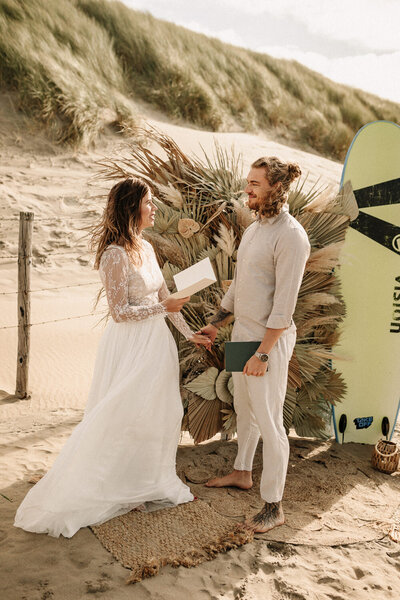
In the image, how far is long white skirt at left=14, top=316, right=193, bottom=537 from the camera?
262 centimetres

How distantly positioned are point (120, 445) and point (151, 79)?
14.1 m

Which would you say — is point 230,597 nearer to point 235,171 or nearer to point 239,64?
point 235,171

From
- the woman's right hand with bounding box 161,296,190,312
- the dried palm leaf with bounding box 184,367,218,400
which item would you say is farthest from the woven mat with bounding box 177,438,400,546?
the woman's right hand with bounding box 161,296,190,312

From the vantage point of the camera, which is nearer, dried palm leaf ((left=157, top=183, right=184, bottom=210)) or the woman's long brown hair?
the woman's long brown hair

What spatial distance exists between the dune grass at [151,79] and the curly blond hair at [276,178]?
27.3 feet

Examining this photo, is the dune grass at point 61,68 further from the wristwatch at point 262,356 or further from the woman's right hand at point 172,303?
the wristwatch at point 262,356

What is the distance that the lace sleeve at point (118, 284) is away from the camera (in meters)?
2.64

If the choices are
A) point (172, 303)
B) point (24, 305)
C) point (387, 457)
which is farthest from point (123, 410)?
point (24, 305)

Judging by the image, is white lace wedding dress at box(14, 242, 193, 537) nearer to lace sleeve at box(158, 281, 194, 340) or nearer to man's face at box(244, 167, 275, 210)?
lace sleeve at box(158, 281, 194, 340)

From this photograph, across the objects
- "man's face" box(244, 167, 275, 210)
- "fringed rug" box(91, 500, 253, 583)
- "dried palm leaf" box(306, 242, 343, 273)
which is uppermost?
"man's face" box(244, 167, 275, 210)

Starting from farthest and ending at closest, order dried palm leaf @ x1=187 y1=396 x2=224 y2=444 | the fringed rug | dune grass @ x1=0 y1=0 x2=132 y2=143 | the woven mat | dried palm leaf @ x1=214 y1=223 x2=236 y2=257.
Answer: dune grass @ x1=0 y1=0 x2=132 y2=143, dried palm leaf @ x1=187 y1=396 x2=224 y2=444, dried palm leaf @ x1=214 y1=223 x2=236 y2=257, the woven mat, the fringed rug

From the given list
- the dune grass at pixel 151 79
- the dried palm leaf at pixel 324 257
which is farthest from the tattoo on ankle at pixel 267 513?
the dune grass at pixel 151 79

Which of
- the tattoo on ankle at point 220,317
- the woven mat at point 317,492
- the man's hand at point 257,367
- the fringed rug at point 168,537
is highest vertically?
the tattoo on ankle at point 220,317

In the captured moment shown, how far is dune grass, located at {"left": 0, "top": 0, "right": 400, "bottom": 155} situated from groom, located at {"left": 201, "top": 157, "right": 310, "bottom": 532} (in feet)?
27.3
